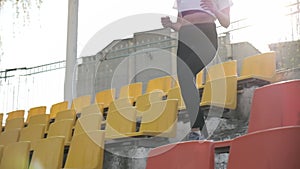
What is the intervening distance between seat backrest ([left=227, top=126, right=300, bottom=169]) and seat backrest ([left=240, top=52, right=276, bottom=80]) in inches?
92.7

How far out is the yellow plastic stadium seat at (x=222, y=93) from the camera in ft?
12.0

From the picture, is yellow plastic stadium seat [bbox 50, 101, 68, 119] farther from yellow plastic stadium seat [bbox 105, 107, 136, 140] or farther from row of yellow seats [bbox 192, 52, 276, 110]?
row of yellow seats [bbox 192, 52, 276, 110]

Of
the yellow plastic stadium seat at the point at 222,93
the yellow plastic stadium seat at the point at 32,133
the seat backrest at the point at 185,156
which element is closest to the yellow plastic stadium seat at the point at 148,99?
the yellow plastic stadium seat at the point at 222,93

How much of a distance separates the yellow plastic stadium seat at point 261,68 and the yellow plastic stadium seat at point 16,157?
170cm

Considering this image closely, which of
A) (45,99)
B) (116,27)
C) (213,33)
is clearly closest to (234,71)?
(116,27)

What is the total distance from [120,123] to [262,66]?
3.96ft

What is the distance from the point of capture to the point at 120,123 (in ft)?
13.0

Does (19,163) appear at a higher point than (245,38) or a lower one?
lower

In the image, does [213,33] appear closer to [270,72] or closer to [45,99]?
[270,72]

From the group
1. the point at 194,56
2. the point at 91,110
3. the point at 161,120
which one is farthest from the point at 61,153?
the point at 194,56

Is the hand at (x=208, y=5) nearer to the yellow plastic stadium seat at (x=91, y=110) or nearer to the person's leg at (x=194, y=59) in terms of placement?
the person's leg at (x=194, y=59)

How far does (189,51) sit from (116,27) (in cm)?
211

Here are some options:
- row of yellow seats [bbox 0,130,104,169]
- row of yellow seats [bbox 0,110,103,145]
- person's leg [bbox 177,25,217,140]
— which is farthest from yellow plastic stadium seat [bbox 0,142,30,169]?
person's leg [bbox 177,25,217,140]

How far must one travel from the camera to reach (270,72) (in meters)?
3.94
